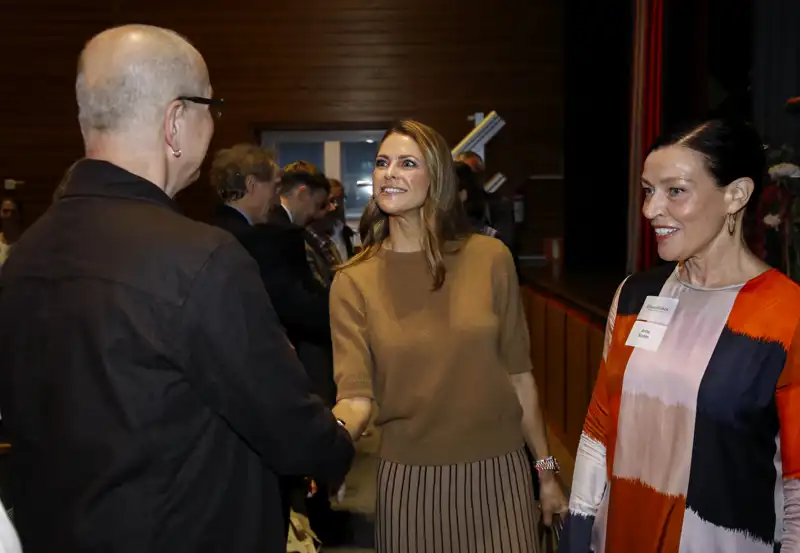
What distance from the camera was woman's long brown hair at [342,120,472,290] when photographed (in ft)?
6.08

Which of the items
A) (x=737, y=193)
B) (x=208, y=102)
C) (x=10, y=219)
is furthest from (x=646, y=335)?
(x=10, y=219)

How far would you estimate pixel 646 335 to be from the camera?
1432 millimetres

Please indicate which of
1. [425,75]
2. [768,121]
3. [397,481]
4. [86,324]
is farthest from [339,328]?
[425,75]

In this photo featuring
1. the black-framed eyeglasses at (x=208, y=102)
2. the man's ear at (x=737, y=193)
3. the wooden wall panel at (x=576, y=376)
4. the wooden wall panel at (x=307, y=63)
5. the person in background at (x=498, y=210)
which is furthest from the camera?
the wooden wall panel at (x=307, y=63)

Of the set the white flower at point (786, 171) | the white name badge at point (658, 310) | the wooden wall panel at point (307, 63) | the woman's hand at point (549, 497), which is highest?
the wooden wall panel at point (307, 63)

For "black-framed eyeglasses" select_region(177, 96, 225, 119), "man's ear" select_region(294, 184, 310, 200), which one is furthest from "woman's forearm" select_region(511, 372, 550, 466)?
"man's ear" select_region(294, 184, 310, 200)

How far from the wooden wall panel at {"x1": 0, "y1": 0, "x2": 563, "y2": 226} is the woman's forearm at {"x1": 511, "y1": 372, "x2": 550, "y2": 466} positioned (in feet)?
19.9

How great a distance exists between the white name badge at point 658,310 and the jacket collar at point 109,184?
875mm

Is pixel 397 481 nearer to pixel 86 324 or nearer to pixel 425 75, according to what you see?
pixel 86 324

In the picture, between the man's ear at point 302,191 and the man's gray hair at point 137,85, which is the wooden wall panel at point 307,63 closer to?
the man's ear at point 302,191

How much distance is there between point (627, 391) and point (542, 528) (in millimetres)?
761

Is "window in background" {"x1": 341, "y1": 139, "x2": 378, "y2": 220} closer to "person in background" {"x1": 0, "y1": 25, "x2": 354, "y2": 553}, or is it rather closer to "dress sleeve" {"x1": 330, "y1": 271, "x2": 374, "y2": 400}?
"dress sleeve" {"x1": 330, "y1": 271, "x2": 374, "y2": 400}

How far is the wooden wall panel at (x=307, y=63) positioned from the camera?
300 inches

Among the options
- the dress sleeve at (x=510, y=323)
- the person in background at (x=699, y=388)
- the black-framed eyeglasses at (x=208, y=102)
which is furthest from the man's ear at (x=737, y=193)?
the black-framed eyeglasses at (x=208, y=102)
